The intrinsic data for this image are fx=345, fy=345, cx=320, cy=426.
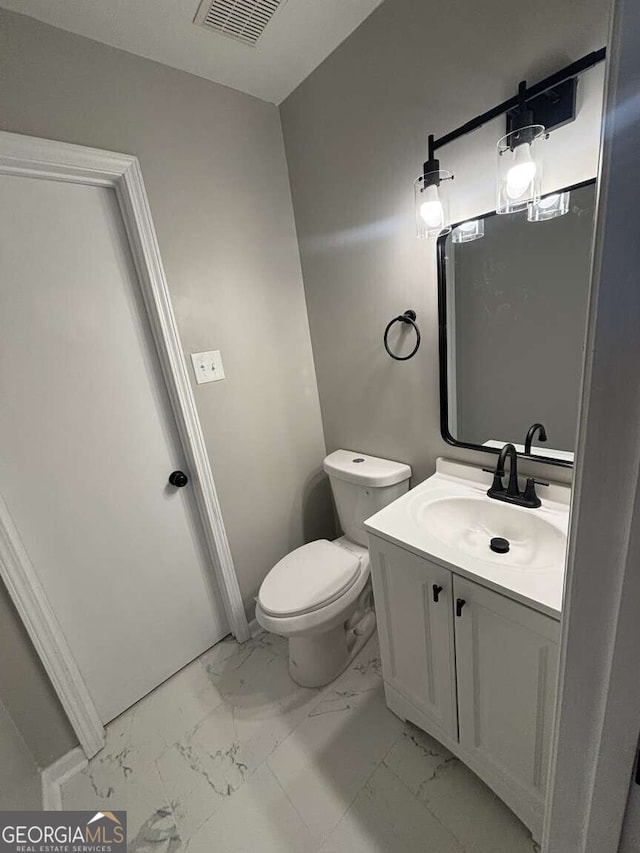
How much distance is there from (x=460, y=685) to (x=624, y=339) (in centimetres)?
108

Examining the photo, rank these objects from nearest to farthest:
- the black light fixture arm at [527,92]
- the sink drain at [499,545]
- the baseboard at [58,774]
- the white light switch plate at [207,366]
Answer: the black light fixture arm at [527,92] < the sink drain at [499,545] < the baseboard at [58,774] < the white light switch plate at [207,366]

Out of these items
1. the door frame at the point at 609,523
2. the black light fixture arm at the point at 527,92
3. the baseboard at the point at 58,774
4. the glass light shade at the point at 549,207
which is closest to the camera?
the door frame at the point at 609,523

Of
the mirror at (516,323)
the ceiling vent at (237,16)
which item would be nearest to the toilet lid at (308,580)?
the mirror at (516,323)

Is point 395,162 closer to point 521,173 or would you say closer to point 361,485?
point 521,173

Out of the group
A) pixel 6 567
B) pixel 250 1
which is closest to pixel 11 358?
pixel 6 567

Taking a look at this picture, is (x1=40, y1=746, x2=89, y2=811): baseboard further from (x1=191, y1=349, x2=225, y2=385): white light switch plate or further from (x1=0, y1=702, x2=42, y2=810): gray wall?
(x1=191, y1=349, x2=225, y2=385): white light switch plate

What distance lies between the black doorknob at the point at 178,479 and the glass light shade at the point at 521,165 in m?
1.45

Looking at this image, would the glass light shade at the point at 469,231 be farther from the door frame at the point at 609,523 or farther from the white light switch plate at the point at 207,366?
the white light switch plate at the point at 207,366

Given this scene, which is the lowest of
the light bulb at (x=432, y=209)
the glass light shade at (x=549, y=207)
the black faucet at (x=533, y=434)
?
the black faucet at (x=533, y=434)

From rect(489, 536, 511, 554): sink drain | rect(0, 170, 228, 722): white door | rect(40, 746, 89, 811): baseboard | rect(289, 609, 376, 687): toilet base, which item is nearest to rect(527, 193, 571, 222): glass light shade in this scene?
rect(489, 536, 511, 554): sink drain

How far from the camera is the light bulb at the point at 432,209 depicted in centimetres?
106

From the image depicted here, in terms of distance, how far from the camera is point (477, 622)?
887mm

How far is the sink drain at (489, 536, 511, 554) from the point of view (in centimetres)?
101

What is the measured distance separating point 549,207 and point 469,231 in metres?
0.22
